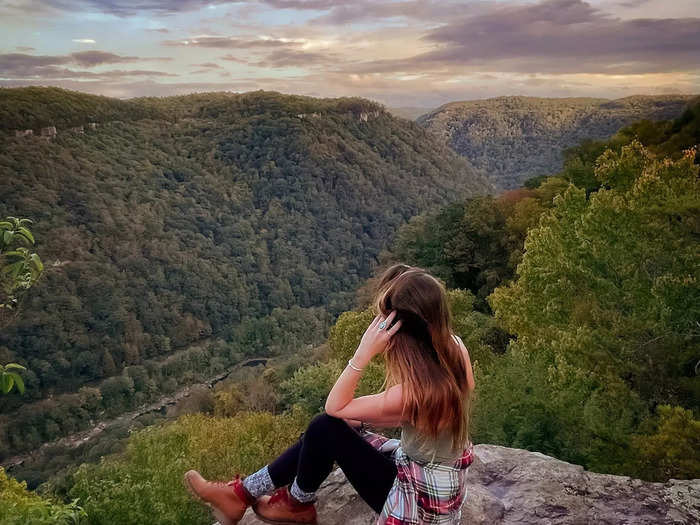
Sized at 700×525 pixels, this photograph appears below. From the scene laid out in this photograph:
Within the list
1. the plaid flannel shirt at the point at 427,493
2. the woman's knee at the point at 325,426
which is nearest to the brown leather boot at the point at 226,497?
the woman's knee at the point at 325,426

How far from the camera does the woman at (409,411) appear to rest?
9.68 ft

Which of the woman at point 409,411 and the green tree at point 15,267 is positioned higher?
the green tree at point 15,267

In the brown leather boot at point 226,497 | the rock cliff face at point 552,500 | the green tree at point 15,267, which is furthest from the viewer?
the rock cliff face at point 552,500

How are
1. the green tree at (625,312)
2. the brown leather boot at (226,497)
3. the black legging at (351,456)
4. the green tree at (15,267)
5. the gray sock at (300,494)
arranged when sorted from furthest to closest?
the green tree at (625,312)
the brown leather boot at (226,497)
the gray sock at (300,494)
the black legging at (351,456)
the green tree at (15,267)

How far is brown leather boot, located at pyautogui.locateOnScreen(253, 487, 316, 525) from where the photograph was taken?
3852mm

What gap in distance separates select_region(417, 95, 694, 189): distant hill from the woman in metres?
129

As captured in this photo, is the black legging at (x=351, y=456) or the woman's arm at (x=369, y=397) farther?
the black legging at (x=351, y=456)

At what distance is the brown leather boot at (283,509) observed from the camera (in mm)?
3852

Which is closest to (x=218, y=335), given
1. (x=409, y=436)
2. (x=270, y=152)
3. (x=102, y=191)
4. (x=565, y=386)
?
(x=102, y=191)

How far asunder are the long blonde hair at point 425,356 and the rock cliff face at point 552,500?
164 centimetres

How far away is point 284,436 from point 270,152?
13433 centimetres

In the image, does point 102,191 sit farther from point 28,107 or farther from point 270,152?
point 270,152

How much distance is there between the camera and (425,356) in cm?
298

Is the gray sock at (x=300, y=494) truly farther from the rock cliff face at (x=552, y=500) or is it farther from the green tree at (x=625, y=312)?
the green tree at (x=625, y=312)
